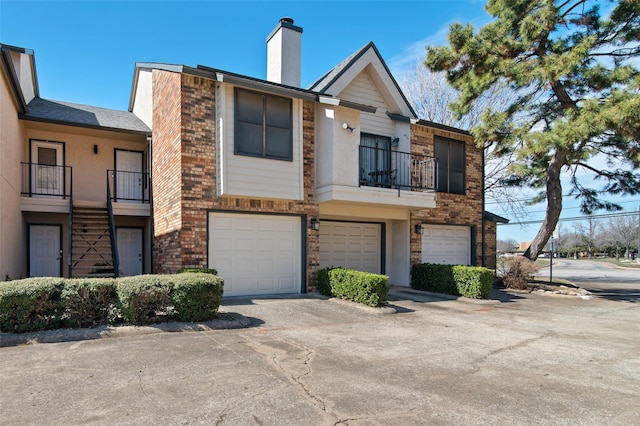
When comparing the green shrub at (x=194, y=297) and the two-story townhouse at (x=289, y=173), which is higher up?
the two-story townhouse at (x=289, y=173)

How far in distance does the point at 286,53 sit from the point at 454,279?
899 cm

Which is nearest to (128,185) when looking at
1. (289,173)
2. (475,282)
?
(289,173)

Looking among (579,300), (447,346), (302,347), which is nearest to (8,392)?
(302,347)

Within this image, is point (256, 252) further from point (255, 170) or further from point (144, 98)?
point (144, 98)

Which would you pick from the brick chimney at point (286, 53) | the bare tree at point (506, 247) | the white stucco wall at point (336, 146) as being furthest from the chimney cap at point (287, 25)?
the bare tree at point (506, 247)

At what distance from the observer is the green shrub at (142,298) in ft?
23.6

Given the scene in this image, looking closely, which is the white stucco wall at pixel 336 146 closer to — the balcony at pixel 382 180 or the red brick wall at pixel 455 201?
the balcony at pixel 382 180

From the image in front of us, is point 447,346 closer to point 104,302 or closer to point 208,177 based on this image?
point 104,302

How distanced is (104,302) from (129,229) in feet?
28.1

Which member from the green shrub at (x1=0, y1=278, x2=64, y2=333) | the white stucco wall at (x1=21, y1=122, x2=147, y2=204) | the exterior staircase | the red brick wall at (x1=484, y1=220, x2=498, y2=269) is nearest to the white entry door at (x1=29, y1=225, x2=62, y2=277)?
the white stucco wall at (x1=21, y1=122, x2=147, y2=204)

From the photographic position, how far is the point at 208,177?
10.7 metres

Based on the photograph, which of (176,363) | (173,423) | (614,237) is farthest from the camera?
(614,237)

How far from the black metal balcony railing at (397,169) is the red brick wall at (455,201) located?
20.2 inches

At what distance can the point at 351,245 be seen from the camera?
14.6 m
